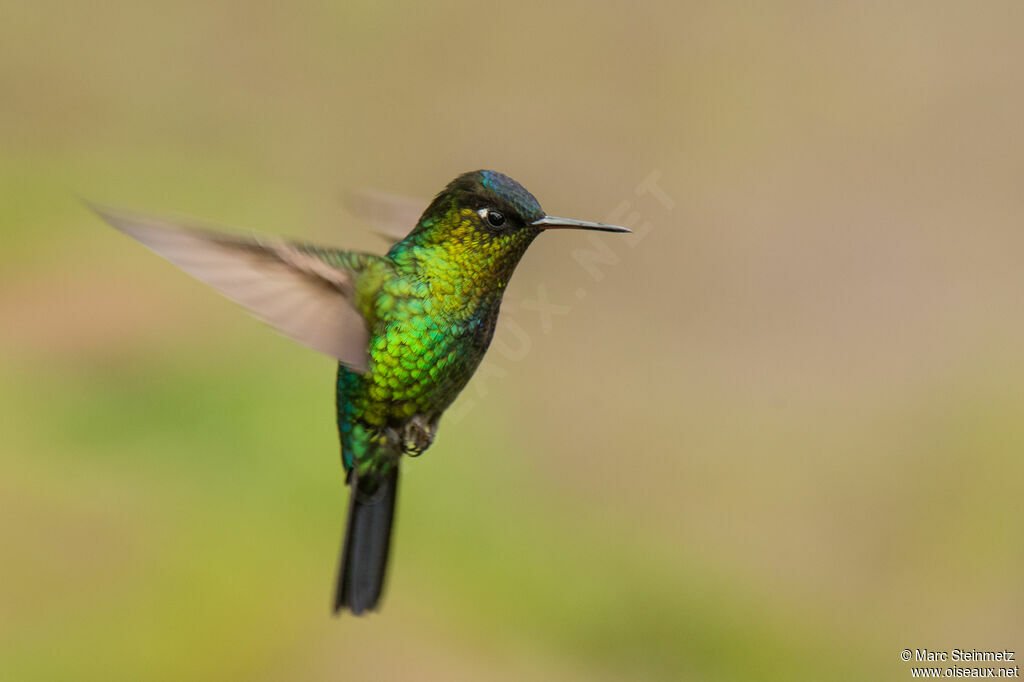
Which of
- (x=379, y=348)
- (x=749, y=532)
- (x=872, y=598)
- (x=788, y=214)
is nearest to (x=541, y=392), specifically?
(x=749, y=532)

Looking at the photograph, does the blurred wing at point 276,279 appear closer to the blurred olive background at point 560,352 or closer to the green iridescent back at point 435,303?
the green iridescent back at point 435,303

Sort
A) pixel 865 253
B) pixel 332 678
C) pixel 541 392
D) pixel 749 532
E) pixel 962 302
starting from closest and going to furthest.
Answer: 1. pixel 332 678
2. pixel 749 532
3. pixel 541 392
4. pixel 962 302
5. pixel 865 253

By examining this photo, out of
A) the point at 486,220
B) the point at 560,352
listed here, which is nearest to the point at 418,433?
the point at 486,220

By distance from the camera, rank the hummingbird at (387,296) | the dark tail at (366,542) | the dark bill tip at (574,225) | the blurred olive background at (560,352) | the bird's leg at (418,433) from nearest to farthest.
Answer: the dark bill tip at (574,225), the hummingbird at (387,296), the bird's leg at (418,433), the dark tail at (366,542), the blurred olive background at (560,352)

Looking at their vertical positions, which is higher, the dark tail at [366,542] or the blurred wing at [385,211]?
the blurred wing at [385,211]

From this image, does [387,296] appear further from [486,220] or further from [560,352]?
[560,352]

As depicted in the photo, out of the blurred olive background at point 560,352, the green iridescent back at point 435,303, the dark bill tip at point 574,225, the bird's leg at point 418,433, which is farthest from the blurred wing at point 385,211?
the blurred olive background at point 560,352

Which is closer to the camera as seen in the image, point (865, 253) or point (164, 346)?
point (164, 346)

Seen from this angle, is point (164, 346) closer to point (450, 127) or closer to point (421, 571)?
point (421, 571)
